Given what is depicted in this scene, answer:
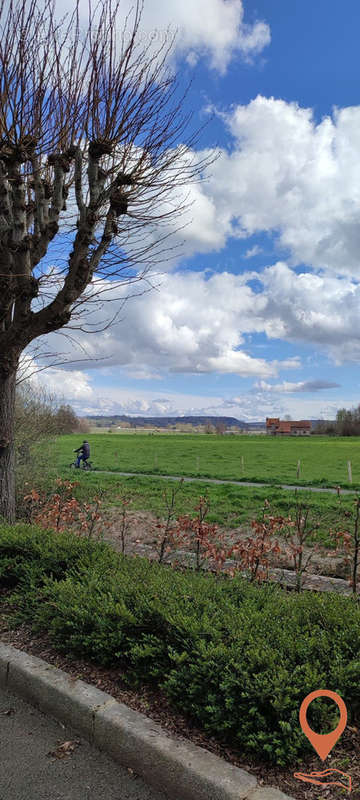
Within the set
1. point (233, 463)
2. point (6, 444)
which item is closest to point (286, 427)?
point (233, 463)

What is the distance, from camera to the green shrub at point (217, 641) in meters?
2.93

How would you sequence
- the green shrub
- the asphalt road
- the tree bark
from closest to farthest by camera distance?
the asphalt road < the green shrub < the tree bark

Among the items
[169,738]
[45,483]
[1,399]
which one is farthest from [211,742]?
[45,483]

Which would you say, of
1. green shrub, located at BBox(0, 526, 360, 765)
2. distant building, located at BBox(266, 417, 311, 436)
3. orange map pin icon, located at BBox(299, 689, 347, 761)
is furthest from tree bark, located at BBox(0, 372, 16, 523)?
distant building, located at BBox(266, 417, 311, 436)

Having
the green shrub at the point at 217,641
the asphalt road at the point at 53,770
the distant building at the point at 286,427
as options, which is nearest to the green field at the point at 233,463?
the green shrub at the point at 217,641

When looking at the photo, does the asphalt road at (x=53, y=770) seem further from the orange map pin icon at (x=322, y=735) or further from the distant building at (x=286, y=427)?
the distant building at (x=286, y=427)

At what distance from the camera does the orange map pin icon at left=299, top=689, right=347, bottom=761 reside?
274 centimetres

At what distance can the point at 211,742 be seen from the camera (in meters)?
2.94

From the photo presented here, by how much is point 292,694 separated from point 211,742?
0.53m

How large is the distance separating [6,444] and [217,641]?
5.23 meters

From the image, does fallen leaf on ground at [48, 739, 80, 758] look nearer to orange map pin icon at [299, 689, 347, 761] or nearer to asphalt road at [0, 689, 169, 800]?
asphalt road at [0, 689, 169, 800]

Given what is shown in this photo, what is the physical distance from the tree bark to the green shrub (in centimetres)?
280

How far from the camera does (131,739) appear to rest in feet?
9.74

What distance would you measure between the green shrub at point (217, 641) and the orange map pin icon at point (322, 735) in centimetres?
4
